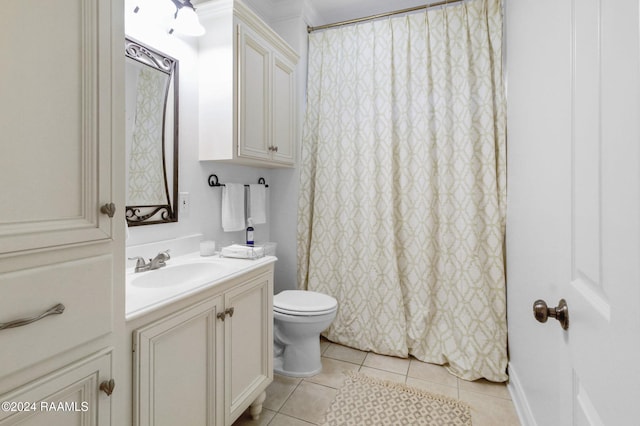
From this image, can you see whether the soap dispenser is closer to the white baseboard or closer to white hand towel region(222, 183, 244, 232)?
white hand towel region(222, 183, 244, 232)

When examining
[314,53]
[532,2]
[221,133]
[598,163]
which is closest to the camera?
[598,163]

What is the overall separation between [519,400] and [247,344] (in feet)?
5.11

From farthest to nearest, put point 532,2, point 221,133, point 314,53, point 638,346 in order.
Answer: point 314,53, point 221,133, point 532,2, point 638,346

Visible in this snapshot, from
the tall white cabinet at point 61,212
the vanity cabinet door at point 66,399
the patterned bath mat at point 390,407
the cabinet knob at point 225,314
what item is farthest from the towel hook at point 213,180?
the patterned bath mat at point 390,407

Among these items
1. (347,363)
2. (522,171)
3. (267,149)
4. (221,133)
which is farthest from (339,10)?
(347,363)

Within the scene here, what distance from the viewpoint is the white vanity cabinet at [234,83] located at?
1.79 metres

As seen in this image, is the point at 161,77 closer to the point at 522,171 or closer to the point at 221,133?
the point at 221,133

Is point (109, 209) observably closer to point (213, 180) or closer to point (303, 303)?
point (213, 180)

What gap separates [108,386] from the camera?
2.82 feet

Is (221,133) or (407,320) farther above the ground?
(221,133)

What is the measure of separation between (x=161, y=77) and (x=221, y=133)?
1.33ft

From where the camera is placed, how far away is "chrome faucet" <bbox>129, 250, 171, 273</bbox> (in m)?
1.45

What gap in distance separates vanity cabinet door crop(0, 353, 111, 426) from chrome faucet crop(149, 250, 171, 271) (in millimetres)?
668

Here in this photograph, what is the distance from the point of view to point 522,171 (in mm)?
1735
